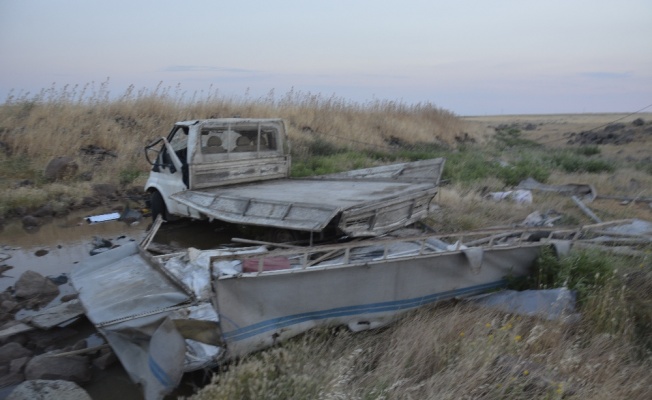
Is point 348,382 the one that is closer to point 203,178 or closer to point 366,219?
point 366,219

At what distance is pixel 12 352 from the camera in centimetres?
464

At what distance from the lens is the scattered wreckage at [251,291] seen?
3.85 meters

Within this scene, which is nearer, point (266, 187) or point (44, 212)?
point (266, 187)

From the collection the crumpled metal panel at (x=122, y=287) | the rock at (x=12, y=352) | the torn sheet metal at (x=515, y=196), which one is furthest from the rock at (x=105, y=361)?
the torn sheet metal at (x=515, y=196)

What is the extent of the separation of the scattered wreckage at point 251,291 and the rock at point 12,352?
744 mm

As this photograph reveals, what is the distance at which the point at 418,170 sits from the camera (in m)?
8.12

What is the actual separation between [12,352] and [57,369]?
2.39ft

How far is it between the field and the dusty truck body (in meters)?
1.16

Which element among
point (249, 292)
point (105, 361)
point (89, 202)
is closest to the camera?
point (249, 292)

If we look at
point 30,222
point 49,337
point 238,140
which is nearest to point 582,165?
point 238,140

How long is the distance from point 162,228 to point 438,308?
4732mm

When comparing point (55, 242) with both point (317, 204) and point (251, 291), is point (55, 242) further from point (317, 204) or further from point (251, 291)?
point (251, 291)

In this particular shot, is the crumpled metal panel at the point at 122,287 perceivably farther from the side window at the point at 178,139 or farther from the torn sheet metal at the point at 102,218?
the torn sheet metal at the point at 102,218

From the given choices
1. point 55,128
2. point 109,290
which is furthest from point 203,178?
point 55,128
